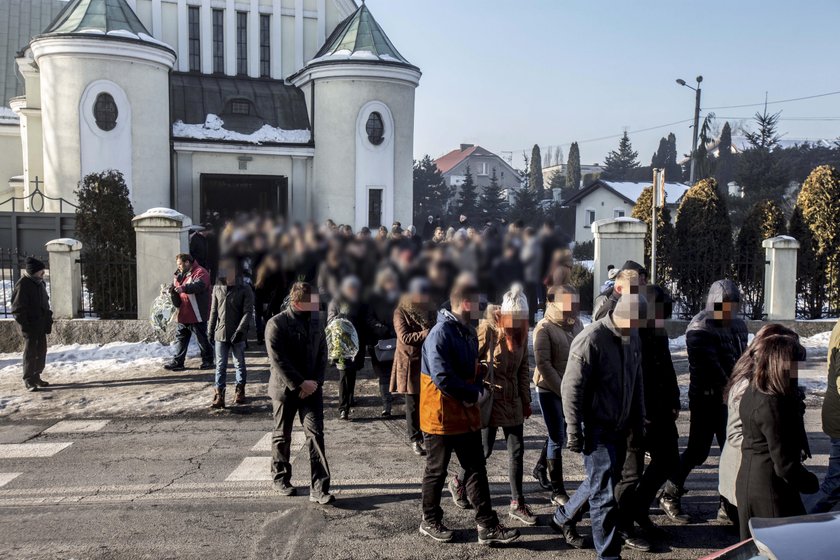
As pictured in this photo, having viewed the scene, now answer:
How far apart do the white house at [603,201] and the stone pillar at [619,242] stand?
2.05 m

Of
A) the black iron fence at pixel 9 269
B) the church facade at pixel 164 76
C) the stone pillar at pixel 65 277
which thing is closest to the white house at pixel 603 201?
the church facade at pixel 164 76

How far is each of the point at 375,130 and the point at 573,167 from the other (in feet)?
51.9

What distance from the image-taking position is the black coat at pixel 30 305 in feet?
34.4

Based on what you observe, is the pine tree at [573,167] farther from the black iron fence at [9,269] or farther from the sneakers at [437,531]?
the black iron fence at [9,269]

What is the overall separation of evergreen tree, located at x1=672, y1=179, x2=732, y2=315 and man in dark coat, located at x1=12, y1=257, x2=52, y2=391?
36.4 feet

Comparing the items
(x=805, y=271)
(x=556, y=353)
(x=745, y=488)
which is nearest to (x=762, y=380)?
(x=745, y=488)

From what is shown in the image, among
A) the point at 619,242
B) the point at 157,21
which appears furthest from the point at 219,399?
Answer: the point at 157,21

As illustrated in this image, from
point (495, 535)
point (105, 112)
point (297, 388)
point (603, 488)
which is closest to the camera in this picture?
point (603, 488)

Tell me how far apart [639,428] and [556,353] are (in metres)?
1.13

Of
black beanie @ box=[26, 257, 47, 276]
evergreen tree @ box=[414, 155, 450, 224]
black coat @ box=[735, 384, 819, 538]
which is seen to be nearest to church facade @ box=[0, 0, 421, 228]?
black beanie @ box=[26, 257, 47, 276]

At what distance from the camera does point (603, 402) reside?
496 centimetres

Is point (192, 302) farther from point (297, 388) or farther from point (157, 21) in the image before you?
point (157, 21)

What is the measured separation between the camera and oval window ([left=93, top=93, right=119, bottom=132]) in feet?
68.9

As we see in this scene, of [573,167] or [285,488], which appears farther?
[285,488]
